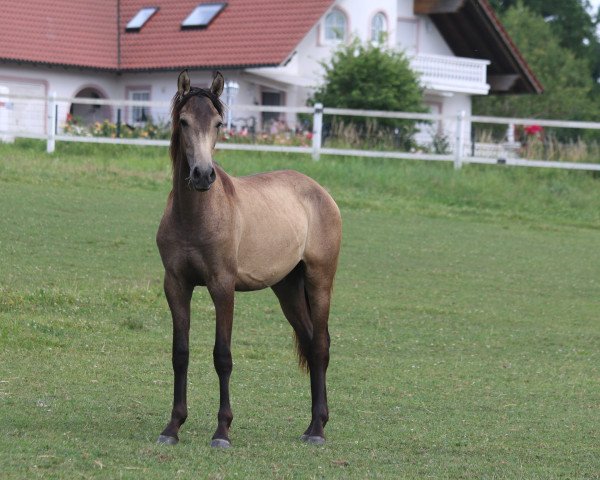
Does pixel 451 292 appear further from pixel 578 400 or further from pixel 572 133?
pixel 572 133

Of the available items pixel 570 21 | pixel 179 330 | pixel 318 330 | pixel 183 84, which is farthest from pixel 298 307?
pixel 570 21

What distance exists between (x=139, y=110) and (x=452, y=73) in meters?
9.75

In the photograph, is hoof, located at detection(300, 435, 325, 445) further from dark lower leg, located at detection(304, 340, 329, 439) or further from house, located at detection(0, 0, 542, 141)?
house, located at detection(0, 0, 542, 141)

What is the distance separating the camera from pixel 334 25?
121 feet

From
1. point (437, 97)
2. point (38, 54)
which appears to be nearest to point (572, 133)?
point (437, 97)

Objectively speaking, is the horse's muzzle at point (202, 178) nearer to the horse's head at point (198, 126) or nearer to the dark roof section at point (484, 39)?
the horse's head at point (198, 126)

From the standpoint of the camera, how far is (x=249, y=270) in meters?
7.79

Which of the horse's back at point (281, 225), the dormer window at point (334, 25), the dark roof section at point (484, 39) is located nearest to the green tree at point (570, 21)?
the dark roof section at point (484, 39)

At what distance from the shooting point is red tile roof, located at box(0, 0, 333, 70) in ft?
112

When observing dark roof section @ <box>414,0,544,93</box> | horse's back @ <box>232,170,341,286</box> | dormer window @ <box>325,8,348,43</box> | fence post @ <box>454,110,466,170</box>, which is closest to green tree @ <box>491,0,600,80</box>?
dark roof section @ <box>414,0,544,93</box>

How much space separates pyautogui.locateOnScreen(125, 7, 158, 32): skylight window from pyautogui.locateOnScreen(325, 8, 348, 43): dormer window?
A: 5.39 meters

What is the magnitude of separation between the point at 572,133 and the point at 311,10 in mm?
18032

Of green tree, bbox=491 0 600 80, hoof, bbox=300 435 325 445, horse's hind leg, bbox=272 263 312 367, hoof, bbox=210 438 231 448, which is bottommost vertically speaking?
hoof, bbox=300 435 325 445

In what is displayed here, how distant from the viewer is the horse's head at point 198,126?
6992mm
